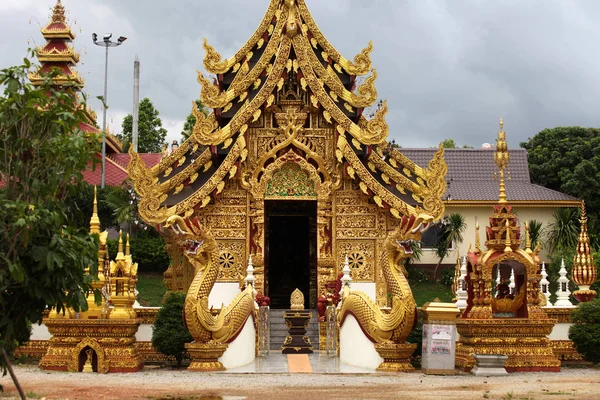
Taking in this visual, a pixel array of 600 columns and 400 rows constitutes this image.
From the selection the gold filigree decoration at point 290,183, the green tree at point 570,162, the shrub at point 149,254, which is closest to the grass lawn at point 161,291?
the shrub at point 149,254

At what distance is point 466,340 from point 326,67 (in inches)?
282

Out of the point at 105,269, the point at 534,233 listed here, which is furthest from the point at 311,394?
the point at 534,233

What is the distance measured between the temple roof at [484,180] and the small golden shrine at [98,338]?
71.4 ft

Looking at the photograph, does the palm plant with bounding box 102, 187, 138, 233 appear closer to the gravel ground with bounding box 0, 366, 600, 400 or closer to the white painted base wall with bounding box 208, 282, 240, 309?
the white painted base wall with bounding box 208, 282, 240, 309

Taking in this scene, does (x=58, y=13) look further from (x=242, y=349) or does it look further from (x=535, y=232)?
(x=242, y=349)

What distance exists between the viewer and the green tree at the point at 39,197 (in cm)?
984

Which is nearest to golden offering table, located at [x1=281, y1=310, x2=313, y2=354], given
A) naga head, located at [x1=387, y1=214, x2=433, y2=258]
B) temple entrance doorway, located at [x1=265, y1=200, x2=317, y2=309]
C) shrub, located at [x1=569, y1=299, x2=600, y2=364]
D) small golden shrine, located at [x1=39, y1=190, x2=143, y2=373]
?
naga head, located at [x1=387, y1=214, x2=433, y2=258]

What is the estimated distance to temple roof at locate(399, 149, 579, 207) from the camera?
3759cm

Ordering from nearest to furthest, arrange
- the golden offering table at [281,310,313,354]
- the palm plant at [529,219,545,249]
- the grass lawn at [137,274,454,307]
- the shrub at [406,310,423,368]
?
the shrub at [406,310,423,368] → the golden offering table at [281,310,313,354] → the grass lawn at [137,274,454,307] → the palm plant at [529,219,545,249]

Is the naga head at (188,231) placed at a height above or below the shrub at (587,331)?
above

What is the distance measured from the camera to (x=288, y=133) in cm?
1991

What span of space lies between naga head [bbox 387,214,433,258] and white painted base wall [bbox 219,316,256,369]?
3.03 metres

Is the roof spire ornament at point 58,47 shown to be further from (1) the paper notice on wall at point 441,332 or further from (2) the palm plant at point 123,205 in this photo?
(1) the paper notice on wall at point 441,332

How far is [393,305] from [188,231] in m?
3.72
